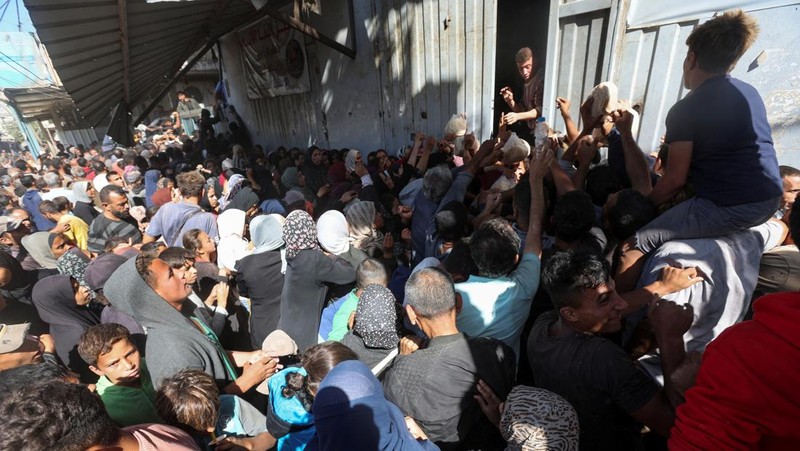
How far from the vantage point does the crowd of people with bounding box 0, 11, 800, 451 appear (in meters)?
1.04

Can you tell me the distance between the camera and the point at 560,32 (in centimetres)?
346

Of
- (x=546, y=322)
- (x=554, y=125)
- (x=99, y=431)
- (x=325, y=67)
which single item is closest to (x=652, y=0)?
(x=554, y=125)

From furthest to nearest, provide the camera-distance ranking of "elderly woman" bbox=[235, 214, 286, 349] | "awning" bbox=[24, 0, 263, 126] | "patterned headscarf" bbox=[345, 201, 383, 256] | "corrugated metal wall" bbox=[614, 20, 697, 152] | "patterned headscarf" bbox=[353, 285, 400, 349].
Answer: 1. "awning" bbox=[24, 0, 263, 126]
2. "patterned headscarf" bbox=[345, 201, 383, 256]
3. "elderly woman" bbox=[235, 214, 286, 349]
4. "corrugated metal wall" bbox=[614, 20, 697, 152]
5. "patterned headscarf" bbox=[353, 285, 400, 349]

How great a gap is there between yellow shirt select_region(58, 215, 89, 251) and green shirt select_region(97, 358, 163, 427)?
3491mm

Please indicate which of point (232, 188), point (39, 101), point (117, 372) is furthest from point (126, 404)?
point (39, 101)

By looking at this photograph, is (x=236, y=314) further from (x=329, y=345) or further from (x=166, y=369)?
(x=329, y=345)

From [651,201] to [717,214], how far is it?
11.1 inches

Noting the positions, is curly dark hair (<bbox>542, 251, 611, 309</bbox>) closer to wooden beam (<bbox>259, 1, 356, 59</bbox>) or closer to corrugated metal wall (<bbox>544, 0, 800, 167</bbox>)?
corrugated metal wall (<bbox>544, 0, 800, 167</bbox>)

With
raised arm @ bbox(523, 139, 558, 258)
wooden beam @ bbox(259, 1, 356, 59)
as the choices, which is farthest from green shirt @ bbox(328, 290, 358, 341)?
wooden beam @ bbox(259, 1, 356, 59)

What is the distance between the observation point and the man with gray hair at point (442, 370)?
4.99 feet

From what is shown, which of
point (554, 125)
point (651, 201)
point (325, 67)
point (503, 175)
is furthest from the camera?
point (325, 67)

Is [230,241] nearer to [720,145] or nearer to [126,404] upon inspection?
[126,404]

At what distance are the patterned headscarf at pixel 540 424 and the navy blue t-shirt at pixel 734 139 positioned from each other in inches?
54.4

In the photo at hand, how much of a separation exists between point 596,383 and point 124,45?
7316mm
